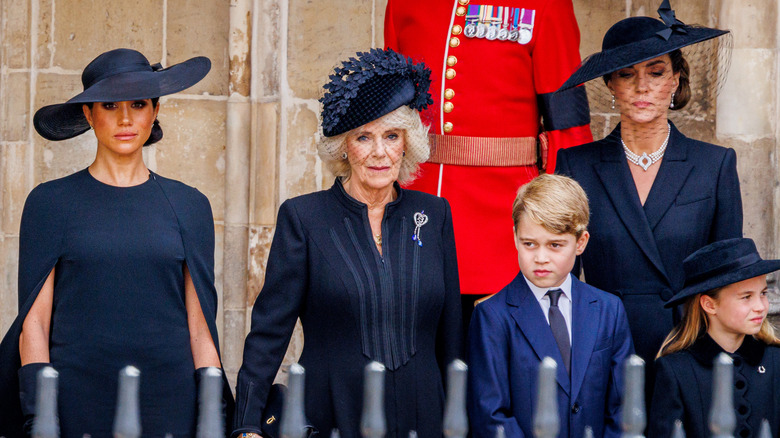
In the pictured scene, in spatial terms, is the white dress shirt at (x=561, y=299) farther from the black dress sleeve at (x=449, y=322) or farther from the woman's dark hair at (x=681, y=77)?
the woman's dark hair at (x=681, y=77)

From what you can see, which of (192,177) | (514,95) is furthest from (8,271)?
(514,95)

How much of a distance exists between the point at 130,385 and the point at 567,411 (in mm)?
1469

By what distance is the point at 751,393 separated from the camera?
320 centimetres

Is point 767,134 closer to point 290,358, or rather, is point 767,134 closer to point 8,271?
point 290,358

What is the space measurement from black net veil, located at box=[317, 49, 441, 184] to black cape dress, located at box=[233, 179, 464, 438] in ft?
0.55

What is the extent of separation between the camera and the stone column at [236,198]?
5.04 metres

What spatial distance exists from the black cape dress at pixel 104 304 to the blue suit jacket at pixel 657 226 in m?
1.28

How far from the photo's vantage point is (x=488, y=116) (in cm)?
405

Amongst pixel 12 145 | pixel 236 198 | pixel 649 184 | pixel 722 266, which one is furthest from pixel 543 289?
pixel 12 145

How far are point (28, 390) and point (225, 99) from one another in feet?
7.72

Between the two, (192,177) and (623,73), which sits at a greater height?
(623,73)

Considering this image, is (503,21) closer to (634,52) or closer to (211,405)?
(634,52)

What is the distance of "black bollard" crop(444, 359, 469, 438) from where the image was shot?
83.0 inches

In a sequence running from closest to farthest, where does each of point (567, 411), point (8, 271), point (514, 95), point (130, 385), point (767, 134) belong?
point (130, 385) < point (567, 411) < point (514, 95) < point (767, 134) < point (8, 271)
